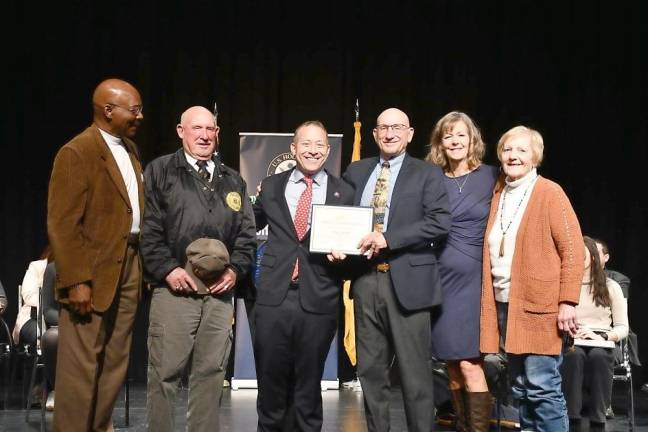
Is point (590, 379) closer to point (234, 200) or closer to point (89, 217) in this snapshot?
point (234, 200)

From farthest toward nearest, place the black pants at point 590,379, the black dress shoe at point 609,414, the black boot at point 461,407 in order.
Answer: the black dress shoe at point 609,414 → the black pants at point 590,379 → the black boot at point 461,407

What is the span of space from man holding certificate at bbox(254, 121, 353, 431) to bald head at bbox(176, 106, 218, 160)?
43cm

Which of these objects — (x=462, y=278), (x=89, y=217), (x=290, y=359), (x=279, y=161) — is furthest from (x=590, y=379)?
(x=89, y=217)

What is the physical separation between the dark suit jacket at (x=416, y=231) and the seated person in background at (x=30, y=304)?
3.24m

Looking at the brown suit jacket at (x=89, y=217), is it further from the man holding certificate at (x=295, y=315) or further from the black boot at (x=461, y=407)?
the black boot at (x=461, y=407)

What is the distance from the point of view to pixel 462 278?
13.1ft

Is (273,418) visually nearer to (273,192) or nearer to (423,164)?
(273,192)

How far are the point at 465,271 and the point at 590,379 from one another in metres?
2.15

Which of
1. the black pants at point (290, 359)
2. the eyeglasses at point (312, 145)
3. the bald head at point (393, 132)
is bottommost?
the black pants at point (290, 359)

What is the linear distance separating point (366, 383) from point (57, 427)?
1339 millimetres

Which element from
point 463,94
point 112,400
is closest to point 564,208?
point 112,400

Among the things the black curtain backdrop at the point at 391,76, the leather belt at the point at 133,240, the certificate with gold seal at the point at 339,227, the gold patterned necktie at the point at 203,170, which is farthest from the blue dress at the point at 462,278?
the black curtain backdrop at the point at 391,76

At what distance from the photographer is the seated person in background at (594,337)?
5.58 metres

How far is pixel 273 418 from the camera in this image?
3.85 metres
